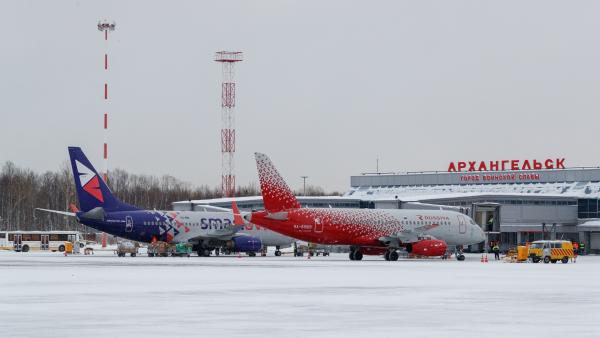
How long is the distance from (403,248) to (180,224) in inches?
764

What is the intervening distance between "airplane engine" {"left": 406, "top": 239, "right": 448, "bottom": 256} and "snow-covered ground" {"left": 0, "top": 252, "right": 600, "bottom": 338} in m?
34.8

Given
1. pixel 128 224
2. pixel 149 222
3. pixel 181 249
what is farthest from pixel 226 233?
pixel 128 224

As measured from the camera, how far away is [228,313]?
1090 inches

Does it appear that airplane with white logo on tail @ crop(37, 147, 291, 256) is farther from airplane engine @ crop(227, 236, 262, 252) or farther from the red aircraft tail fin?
the red aircraft tail fin

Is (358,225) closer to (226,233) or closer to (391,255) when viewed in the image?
(391,255)

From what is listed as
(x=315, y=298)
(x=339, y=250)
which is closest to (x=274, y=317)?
(x=315, y=298)

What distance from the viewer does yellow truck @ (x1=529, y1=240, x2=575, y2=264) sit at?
76.8 metres

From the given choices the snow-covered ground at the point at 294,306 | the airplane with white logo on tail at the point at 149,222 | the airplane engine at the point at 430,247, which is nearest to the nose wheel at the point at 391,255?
the airplane engine at the point at 430,247

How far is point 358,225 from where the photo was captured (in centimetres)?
8281

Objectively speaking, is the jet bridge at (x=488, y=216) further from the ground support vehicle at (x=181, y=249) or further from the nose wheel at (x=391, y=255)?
the ground support vehicle at (x=181, y=249)

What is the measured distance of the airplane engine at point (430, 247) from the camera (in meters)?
82.6

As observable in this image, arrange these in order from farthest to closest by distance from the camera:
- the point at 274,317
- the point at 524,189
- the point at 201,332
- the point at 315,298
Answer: the point at 524,189, the point at 315,298, the point at 274,317, the point at 201,332

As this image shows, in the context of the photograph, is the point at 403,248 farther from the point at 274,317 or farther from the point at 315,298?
the point at 274,317

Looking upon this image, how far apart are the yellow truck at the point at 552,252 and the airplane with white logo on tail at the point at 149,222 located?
2606 centimetres
